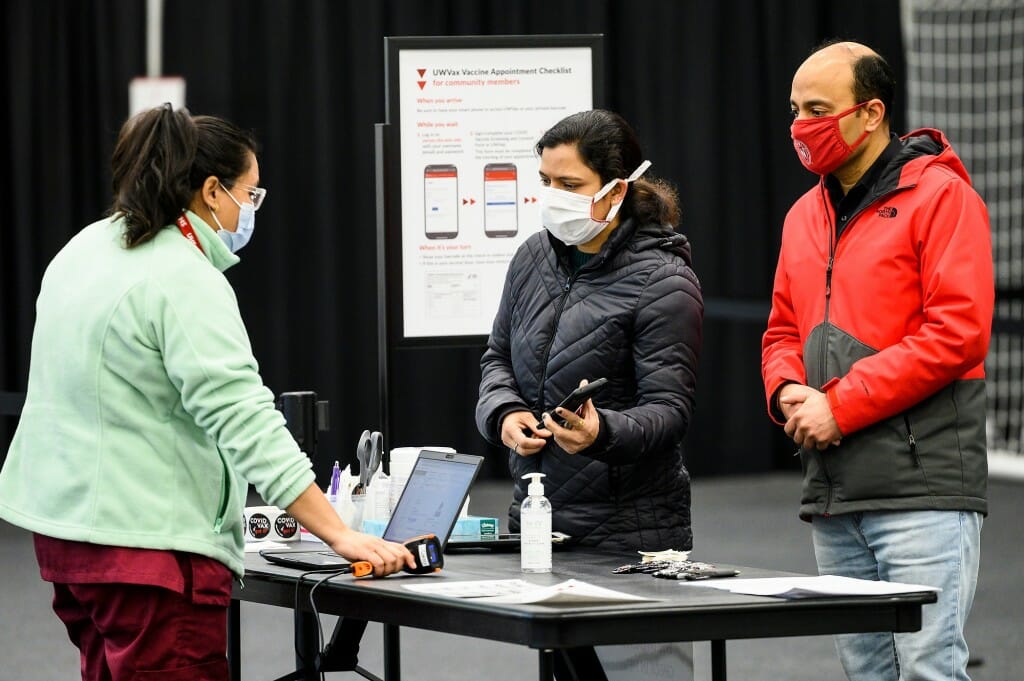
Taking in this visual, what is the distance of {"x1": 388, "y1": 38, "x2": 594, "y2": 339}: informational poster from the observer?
3598 mm

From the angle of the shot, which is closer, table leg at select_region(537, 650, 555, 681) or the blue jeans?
table leg at select_region(537, 650, 555, 681)

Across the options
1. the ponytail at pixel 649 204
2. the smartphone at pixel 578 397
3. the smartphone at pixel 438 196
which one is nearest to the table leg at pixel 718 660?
the smartphone at pixel 578 397

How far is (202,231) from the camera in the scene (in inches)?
82.0

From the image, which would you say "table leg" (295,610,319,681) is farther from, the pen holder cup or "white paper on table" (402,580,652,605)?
"white paper on table" (402,580,652,605)

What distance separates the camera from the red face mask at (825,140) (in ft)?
8.14

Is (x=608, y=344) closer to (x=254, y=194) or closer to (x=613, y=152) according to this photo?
(x=613, y=152)

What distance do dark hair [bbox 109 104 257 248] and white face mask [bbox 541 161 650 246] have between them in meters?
0.67

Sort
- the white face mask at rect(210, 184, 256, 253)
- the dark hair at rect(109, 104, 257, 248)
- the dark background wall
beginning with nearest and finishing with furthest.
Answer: the dark hair at rect(109, 104, 257, 248), the white face mask at rect(210, 184, 256, 253), the dark background wall

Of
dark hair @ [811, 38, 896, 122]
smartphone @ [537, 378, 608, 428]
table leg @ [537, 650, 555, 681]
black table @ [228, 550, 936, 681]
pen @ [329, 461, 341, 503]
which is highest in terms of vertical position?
dark hair @ [811, 38, 896, 122]

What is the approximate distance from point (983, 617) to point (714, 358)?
3.72 meters

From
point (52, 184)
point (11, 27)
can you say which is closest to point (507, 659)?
point (52, 184)

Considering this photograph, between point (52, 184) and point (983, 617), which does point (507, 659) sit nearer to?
point (983, 617)

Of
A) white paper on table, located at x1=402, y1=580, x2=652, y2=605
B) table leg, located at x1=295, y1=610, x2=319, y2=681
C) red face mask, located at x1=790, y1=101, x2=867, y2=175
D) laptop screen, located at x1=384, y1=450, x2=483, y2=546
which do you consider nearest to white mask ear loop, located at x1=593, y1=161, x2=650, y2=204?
red face mask, located at x1=790, y1=101, x2=867, y2=175

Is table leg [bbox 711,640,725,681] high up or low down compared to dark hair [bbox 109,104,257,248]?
down
